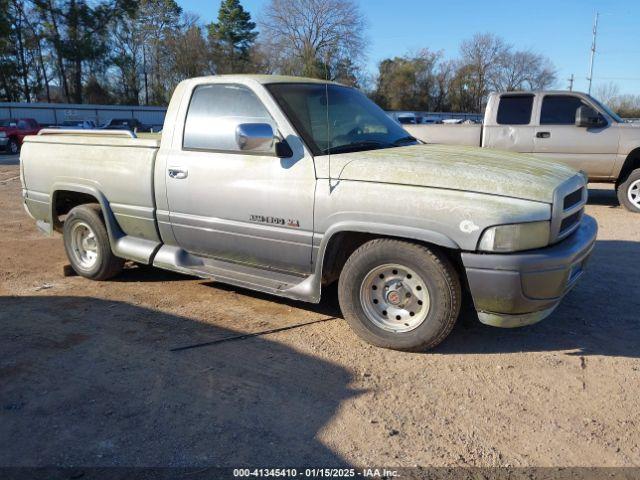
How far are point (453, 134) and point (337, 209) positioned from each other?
6981 mm

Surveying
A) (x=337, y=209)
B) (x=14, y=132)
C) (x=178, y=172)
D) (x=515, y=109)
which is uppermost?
(x=515, y=109)

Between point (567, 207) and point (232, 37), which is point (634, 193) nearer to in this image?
point (567, 207)

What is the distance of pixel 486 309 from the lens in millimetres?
3627

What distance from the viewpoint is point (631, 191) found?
9.49 meters

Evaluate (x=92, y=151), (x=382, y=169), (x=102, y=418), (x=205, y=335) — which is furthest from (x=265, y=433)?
(x=92, y=151)

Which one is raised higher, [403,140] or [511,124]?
[511,124]

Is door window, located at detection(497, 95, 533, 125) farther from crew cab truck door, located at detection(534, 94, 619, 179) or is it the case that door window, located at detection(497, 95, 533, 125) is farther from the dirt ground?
the dirt ground

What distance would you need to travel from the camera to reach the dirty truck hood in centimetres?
348

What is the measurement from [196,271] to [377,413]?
228 centimetres

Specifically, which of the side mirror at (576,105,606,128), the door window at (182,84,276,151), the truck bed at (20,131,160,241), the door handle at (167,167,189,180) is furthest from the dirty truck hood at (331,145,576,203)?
the side mirror at (576,105,606,128)

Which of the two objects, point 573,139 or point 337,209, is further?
point 573,139

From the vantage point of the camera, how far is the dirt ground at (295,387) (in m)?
2.87

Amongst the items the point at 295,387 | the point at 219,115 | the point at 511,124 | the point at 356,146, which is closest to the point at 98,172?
the point at 219,115

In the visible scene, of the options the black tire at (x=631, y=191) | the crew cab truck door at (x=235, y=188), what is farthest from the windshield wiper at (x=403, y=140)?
the black tire at (x=631, y=191)
